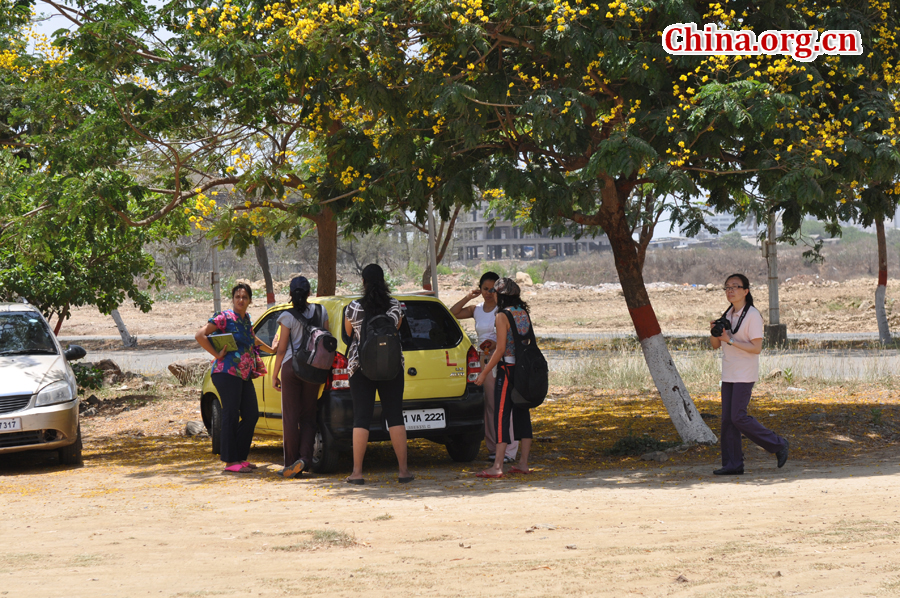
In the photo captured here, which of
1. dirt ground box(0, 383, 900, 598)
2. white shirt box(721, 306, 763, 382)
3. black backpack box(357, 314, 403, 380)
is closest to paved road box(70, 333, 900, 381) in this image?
dirt ground box(0, 383, 900, 598)

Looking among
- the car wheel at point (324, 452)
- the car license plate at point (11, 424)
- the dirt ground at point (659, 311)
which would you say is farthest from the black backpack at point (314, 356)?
the dirt ground at point (659, 311)

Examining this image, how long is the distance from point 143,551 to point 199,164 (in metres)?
9.06

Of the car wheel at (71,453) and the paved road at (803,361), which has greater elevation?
the car wheel at (71,453)

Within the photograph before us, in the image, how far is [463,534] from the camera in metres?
5.46

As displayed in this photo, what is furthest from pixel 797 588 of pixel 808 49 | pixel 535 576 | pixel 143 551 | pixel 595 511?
pixel 808 49

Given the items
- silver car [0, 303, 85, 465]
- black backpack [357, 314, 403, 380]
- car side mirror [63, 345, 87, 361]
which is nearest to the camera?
black backpack [357, 314, 403, 380]

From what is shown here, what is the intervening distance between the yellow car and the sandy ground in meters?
0.39

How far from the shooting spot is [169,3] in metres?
10.9

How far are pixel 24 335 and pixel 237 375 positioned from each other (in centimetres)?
298

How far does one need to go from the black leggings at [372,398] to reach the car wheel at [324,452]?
18.6 inches

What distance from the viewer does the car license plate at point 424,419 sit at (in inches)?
308

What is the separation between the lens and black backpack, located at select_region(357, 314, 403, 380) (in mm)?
7164

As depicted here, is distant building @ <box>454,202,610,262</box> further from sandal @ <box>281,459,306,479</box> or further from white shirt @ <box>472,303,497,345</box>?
sandal @ <box>281,459,306,479</box>

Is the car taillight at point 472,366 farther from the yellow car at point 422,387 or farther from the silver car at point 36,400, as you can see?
the silver car at point 36,400
